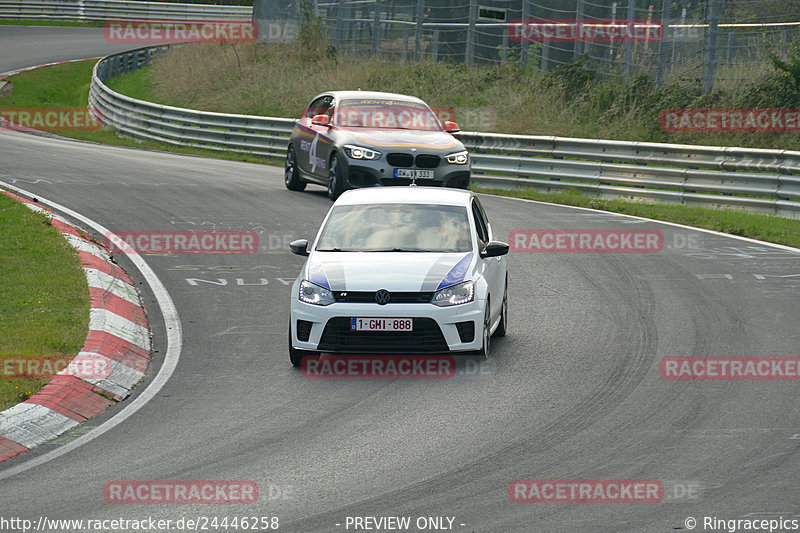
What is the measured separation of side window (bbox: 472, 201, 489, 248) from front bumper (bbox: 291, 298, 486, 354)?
1.50 metres

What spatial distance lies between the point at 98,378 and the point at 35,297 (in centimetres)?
262

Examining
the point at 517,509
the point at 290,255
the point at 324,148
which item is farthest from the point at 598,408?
the point at 324,148

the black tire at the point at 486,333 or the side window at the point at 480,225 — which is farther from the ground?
the side window at the point at 480,225

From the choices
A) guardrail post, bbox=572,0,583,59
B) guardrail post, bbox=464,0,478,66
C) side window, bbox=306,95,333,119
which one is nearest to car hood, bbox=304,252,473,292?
side window, bbox=306,95,333,119

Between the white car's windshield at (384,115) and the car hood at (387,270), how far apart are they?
9.22 meters

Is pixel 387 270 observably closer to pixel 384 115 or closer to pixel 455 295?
pixel 455 295

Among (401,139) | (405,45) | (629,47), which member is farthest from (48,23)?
(401,139)

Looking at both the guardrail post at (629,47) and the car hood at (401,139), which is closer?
the car hood at (401,139)

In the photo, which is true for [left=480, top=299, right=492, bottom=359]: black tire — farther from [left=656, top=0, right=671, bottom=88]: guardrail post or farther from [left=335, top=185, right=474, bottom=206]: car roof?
[left=656, top=0, right=671, bottom=88]: guardrail post

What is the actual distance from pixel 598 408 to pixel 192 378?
332 cm

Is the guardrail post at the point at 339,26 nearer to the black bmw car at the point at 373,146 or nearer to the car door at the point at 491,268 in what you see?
the black bmw car at the point at 373,146

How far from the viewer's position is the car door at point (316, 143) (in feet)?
63.8

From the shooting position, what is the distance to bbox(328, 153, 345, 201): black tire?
18.5 m

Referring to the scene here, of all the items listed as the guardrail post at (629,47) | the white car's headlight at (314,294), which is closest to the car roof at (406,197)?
the white car's headlight at (314,294)
